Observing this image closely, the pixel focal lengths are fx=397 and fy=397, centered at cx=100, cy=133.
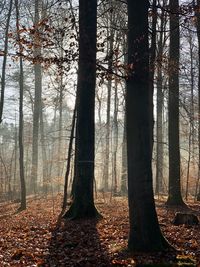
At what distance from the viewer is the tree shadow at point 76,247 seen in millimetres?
7019

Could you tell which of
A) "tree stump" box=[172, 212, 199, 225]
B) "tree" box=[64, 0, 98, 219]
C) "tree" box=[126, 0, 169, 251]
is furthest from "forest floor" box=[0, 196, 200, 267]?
"tree" box=[64, 0, 98, 219]

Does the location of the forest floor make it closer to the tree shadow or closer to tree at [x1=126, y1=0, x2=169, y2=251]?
the tree shadow

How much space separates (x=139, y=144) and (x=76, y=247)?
262cm

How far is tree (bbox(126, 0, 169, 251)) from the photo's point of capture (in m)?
7.26

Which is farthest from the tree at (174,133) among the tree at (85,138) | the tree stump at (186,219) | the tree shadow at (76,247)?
the tree shadow at (76,247)

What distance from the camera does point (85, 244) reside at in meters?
8.42

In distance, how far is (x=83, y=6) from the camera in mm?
11633

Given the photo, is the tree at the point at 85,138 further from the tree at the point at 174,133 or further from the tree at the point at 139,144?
the tree at the point at 174,133

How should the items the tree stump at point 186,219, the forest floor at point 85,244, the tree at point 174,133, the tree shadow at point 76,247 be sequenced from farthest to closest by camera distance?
the tree at point 174,133 < the tree stump at point 186,219 < the tree shadow at point 76,247 < the forest floor at point 85,244

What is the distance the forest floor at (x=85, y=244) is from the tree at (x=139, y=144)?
0.33 metres

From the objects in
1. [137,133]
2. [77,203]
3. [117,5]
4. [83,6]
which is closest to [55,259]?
[137,133]

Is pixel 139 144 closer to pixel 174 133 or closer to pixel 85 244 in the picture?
pixel 85 244

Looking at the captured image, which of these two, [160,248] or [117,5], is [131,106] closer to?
[160,248]

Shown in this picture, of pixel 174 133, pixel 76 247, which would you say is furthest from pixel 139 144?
pixel 174 133
